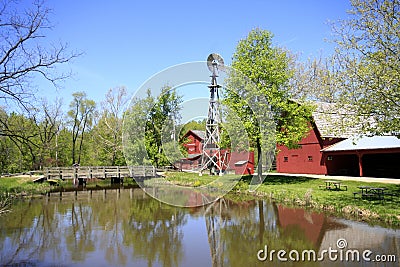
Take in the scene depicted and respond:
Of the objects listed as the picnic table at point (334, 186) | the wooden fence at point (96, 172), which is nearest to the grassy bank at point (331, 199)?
the picnic table at point (334, 186)

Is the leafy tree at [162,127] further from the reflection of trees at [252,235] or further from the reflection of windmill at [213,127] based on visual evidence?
the reflection of trees at [252,235]

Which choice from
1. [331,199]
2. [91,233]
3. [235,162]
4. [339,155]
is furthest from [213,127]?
[91,233]

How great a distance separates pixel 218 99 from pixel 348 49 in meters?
10.8

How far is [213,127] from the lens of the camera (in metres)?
24.7

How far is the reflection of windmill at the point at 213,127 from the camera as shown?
71.2 feet

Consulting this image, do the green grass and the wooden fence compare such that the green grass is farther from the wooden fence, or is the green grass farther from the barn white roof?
the barn white roof

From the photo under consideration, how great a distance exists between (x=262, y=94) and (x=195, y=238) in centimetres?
1175

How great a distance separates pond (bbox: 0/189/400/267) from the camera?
766 cm

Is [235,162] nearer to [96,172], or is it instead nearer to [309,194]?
[96,172]

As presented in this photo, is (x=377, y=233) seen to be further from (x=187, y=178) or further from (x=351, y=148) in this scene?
(x=187, y=178)

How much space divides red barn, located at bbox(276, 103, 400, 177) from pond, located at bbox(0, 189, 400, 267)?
8532mm

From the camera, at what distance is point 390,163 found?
2034 cm

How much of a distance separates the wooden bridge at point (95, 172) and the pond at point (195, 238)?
408 inches

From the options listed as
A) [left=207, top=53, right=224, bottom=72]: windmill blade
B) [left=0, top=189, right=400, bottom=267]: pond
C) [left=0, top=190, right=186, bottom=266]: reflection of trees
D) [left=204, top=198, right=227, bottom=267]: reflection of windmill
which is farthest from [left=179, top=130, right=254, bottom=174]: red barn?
[left=0, top=189, right=400, bottom=267]: pond
